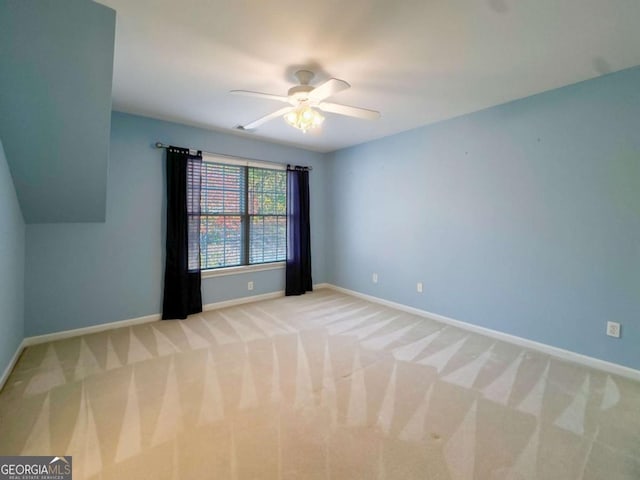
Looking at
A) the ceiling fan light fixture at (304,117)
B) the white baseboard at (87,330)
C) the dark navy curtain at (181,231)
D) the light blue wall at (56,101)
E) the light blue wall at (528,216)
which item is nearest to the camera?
the light blue wall at (56,101)

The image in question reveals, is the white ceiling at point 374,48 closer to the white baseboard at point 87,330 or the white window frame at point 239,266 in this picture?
the white window frame at point 239,266

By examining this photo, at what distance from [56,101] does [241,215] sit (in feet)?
7.89

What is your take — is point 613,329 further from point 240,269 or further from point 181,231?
point 181,231

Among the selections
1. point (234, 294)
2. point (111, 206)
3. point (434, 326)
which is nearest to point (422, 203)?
point (434, 326)

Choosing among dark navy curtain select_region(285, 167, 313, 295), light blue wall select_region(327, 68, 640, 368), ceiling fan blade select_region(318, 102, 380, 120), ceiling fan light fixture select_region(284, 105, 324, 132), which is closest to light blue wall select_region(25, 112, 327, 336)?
dark navy curtain select_region(285, 167, 313, 295)

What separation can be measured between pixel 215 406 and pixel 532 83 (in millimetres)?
3646

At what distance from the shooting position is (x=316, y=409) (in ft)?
6.29

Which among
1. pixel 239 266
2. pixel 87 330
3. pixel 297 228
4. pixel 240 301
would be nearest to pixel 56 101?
pixel 87 330

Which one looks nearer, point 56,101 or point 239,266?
point 56,101

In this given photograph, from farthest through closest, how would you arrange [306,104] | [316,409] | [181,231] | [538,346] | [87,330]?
[181,231], [87,330], [538,346], [306,104], [316,409]
